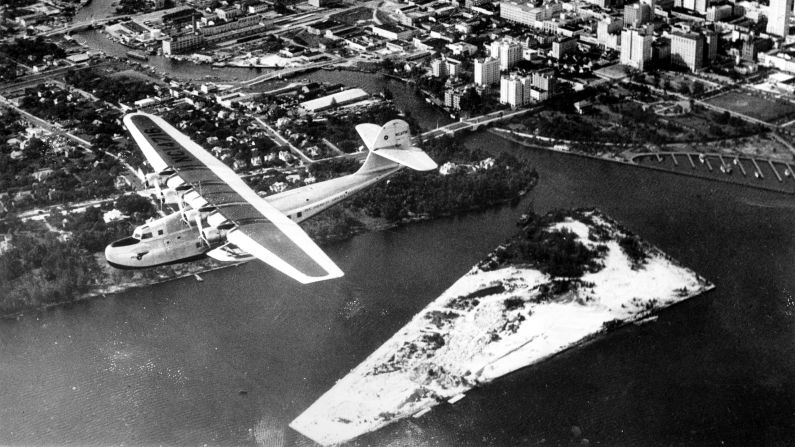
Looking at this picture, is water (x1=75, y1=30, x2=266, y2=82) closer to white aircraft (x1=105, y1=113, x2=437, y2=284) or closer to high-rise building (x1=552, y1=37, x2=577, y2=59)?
high-rise building (x1=552, y1=37, x2=577, y2=59)

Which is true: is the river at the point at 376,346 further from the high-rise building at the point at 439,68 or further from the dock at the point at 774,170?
the high-rise building at the point at 439,68

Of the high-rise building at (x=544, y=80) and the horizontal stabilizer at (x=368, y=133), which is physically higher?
the horizontal stabilizer at (x=368, y=133)

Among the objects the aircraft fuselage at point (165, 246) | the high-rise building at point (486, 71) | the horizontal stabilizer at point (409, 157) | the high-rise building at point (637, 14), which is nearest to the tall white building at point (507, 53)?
the high-rise building at point (486, 71)

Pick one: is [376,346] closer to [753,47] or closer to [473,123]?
[473,123]

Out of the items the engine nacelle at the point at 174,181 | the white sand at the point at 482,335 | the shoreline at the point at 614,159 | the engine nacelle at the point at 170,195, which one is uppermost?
the engine nacelle at the point at 174,181

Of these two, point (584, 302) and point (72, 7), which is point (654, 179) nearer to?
point (584, 302)

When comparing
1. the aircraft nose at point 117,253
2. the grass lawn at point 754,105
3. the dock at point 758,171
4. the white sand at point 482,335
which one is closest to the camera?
the white sand at point 482,335
